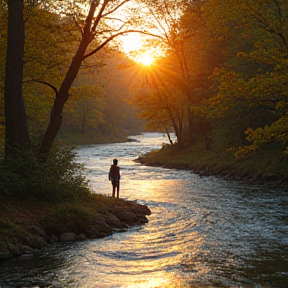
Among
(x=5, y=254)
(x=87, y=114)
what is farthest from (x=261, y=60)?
(x=87, y=114)

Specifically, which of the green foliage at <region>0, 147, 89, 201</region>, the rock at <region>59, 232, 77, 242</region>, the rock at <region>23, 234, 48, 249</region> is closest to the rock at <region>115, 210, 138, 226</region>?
the green foliage at <region>0, 147, 89, 201</region>

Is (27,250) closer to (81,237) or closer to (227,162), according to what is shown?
(81,237)

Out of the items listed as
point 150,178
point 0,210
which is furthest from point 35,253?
point 150,178

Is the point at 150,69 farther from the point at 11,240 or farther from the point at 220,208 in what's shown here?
the point at 11,240

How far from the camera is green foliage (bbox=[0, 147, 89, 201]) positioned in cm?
1426

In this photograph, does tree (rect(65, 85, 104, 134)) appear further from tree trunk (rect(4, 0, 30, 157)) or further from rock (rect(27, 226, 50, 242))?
rock (rect(27, 226, 50, 242))

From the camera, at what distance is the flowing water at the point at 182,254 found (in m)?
9.51

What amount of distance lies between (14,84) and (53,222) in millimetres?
5322

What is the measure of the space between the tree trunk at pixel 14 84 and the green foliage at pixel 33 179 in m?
0.72

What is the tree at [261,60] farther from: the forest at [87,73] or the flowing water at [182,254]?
the flowing water at [182,254]

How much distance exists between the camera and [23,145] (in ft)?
51.3

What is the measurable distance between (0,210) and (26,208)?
38.0 inches

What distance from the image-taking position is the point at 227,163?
33.0 m

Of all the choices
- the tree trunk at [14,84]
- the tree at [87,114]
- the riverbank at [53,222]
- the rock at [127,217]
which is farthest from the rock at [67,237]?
the tree at [87,114]
